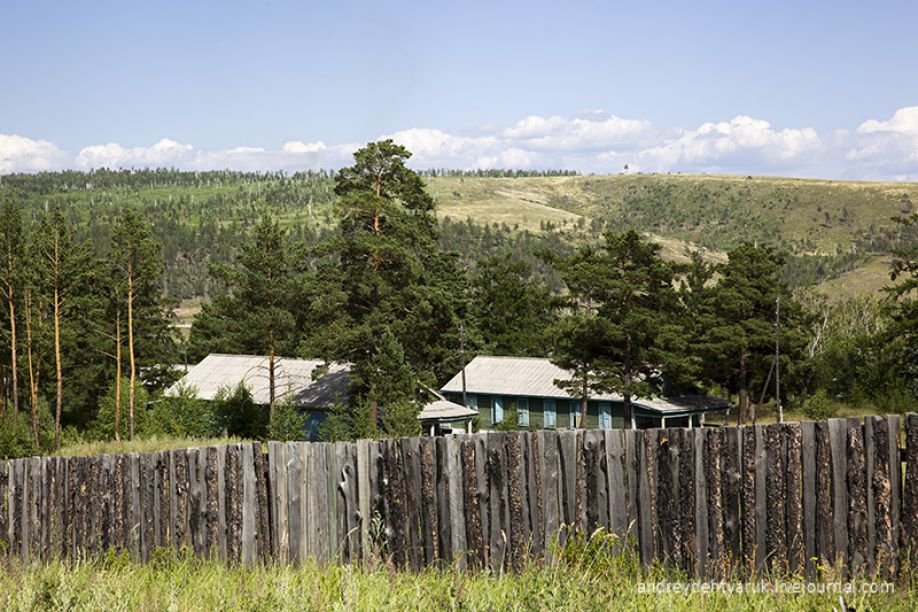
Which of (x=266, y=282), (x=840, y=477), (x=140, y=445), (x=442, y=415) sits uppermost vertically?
(x=266, y=282)

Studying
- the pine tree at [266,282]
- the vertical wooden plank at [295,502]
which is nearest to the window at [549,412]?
the pine tree at [266,282]

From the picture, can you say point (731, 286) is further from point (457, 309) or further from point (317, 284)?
point (317, 284)

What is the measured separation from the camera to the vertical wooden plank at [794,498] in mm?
7789

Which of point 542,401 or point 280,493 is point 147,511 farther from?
point 542,401

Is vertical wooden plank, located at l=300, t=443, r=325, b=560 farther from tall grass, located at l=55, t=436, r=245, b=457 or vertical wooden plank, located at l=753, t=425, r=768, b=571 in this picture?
Answer: tall grass, located at l=55, t=436, r=245, b=457

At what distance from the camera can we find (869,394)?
64.6 meters

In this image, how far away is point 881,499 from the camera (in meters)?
7.58

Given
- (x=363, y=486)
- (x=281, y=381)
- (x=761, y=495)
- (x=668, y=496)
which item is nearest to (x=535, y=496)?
(x=668, y=496)

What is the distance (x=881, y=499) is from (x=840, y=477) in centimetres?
35

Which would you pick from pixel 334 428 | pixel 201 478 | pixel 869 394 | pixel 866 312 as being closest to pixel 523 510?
pixel 201 478

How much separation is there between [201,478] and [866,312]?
354 ft

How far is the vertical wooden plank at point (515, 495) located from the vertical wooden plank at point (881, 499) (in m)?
2.94

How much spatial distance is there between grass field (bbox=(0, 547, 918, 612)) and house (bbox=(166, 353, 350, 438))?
38.2 m

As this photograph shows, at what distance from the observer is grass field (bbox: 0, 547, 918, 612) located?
574 cm
